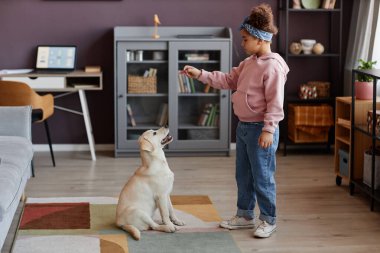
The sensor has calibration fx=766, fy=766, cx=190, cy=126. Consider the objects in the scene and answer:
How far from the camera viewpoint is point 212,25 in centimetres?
659

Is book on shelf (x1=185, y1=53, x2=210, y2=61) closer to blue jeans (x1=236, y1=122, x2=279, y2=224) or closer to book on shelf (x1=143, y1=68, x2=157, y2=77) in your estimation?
book on shelf (x1=143, y1=68, x2=157, y2=77)

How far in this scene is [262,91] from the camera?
3953mm

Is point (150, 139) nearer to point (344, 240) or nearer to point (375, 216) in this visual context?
point (344, 240)

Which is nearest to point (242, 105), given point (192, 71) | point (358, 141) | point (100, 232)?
point (192, 71)

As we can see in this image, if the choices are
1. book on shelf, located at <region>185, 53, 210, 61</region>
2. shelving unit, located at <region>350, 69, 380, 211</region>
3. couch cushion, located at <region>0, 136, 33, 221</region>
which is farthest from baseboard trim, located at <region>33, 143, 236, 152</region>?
shelving unit, located at <region>350, 69, 380, 211</region>

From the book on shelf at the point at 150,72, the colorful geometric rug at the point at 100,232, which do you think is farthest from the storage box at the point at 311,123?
the colorful geometric rug at the point at 100,232

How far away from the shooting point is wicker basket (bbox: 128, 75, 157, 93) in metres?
6.30

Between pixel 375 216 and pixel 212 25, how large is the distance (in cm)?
264

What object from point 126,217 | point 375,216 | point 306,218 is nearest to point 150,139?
point 126,217

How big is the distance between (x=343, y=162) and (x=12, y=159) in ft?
7.49

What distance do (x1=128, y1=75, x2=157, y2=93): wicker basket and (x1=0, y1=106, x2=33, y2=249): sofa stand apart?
5.30ft

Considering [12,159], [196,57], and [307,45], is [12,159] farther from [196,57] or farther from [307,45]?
[307,45]

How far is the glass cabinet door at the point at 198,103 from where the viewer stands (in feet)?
20.6

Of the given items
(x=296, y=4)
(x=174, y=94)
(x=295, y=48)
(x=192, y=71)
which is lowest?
(x=174, y=94)
